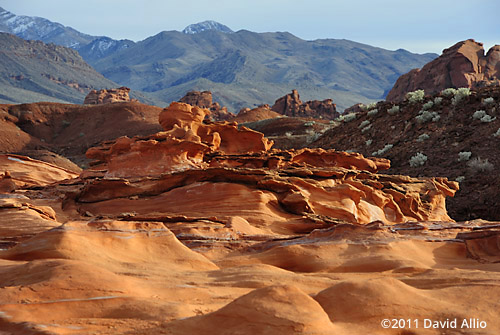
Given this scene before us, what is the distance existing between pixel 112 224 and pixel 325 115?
73.2 m

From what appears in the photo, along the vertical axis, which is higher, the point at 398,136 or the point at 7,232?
the point at 398,136

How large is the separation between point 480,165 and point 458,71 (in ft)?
175

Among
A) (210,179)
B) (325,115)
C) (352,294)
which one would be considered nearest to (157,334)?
(352,294)

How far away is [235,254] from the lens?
7.81 metres

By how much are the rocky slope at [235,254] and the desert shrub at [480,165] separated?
24.3ft

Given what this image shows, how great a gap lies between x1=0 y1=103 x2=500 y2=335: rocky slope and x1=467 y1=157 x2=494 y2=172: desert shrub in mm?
7400

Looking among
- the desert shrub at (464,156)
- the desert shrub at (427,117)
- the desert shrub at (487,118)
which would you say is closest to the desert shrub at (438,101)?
the desert shrub at (427,117)

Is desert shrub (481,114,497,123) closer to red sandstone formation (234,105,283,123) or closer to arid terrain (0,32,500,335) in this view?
arid terrain (0,32,500,335)

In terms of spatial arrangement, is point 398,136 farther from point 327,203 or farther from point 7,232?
point 7,232

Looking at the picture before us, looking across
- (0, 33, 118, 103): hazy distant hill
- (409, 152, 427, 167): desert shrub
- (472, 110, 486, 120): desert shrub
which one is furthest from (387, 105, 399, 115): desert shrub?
(0, 33, 118, 103): hazy distant hill

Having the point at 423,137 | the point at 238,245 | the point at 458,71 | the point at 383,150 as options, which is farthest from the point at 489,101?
the point at 458,71

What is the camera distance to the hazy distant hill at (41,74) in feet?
423

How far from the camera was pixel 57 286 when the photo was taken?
16.3 feet

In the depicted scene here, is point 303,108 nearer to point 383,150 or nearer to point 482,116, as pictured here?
point 383,150
